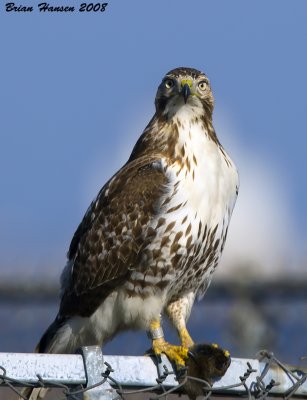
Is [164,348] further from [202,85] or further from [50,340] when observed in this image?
[202,85]

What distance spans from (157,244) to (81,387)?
2.02 m

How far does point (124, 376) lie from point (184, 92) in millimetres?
2642

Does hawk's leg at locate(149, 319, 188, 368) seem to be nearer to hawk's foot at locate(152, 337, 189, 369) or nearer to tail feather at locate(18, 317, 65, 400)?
hawk's foot at locate(152, 337, 189, 369)

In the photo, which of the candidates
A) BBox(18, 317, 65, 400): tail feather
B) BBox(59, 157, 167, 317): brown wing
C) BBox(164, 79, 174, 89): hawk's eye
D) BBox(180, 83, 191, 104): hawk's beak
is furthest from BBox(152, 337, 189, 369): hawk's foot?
BBox(164, 79, 174, 89): hawk's eye

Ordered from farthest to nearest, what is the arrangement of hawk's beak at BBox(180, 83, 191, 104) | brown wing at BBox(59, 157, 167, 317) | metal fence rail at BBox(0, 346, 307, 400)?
hawk's beak at BBox(180, 83, 191, 104)
brown wing at BBox(59, 157, 167, 317)
metal fence rail at BBox(0, 346, 307, 400)

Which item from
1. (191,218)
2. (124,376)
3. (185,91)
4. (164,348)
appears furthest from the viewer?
(185,91)

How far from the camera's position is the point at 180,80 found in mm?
7113

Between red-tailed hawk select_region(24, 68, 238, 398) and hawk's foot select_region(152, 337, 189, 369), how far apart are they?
0.12 m

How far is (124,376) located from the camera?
4.68 meters

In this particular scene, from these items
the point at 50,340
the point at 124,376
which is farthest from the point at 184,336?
the point at 124,376

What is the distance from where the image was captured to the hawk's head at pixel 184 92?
709cm

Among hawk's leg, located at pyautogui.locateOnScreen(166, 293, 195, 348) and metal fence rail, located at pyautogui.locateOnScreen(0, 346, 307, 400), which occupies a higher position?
hawk's leg, located at pyautogui.locateOnScreen(166, 293, 195, 348)

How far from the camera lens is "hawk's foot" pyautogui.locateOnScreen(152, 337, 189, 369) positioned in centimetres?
576

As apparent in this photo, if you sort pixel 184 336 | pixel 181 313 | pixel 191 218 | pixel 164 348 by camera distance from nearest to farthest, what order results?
pixel 164 348 → pixel 191 218 → pixel 184 336 → pixel 181 313
